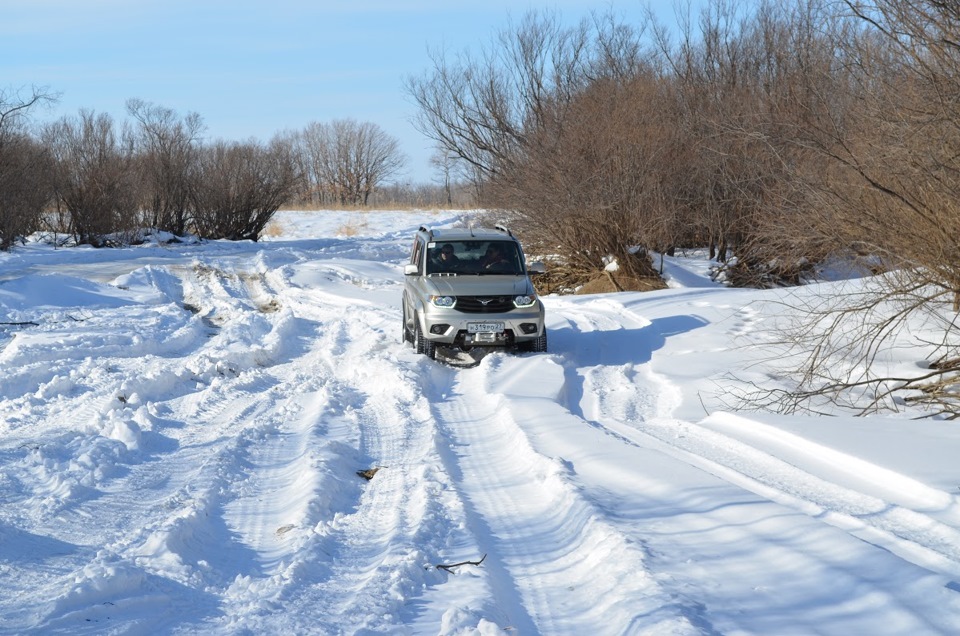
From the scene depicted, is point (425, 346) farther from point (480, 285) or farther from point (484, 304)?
point (480, 285)

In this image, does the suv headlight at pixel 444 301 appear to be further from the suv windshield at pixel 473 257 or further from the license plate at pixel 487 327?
the suv windshield at pixel 473 257

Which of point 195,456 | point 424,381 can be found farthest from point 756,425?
point 195,456

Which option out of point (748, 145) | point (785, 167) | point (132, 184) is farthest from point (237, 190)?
point (785, 167)

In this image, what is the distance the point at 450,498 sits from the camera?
641cm

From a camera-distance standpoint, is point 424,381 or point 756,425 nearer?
point 756,425

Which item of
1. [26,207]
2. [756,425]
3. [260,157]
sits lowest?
[756,425]

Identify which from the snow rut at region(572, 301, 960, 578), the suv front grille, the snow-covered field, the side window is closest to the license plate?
the suv front grille

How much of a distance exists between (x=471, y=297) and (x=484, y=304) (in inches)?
8.3

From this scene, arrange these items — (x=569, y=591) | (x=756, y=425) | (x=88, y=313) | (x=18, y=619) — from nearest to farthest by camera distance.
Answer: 1. (x=18, y=619)
2. (x=569, y=591)
3. (x=756, y=425)
4. (x=88, y=313)

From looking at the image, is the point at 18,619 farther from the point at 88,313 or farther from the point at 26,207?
the point at 26,207

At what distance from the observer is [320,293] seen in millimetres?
21547

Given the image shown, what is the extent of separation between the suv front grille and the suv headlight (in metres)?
0.07

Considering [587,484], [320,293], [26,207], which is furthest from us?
[26,207]

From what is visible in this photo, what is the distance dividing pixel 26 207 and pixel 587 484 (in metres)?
31.6
